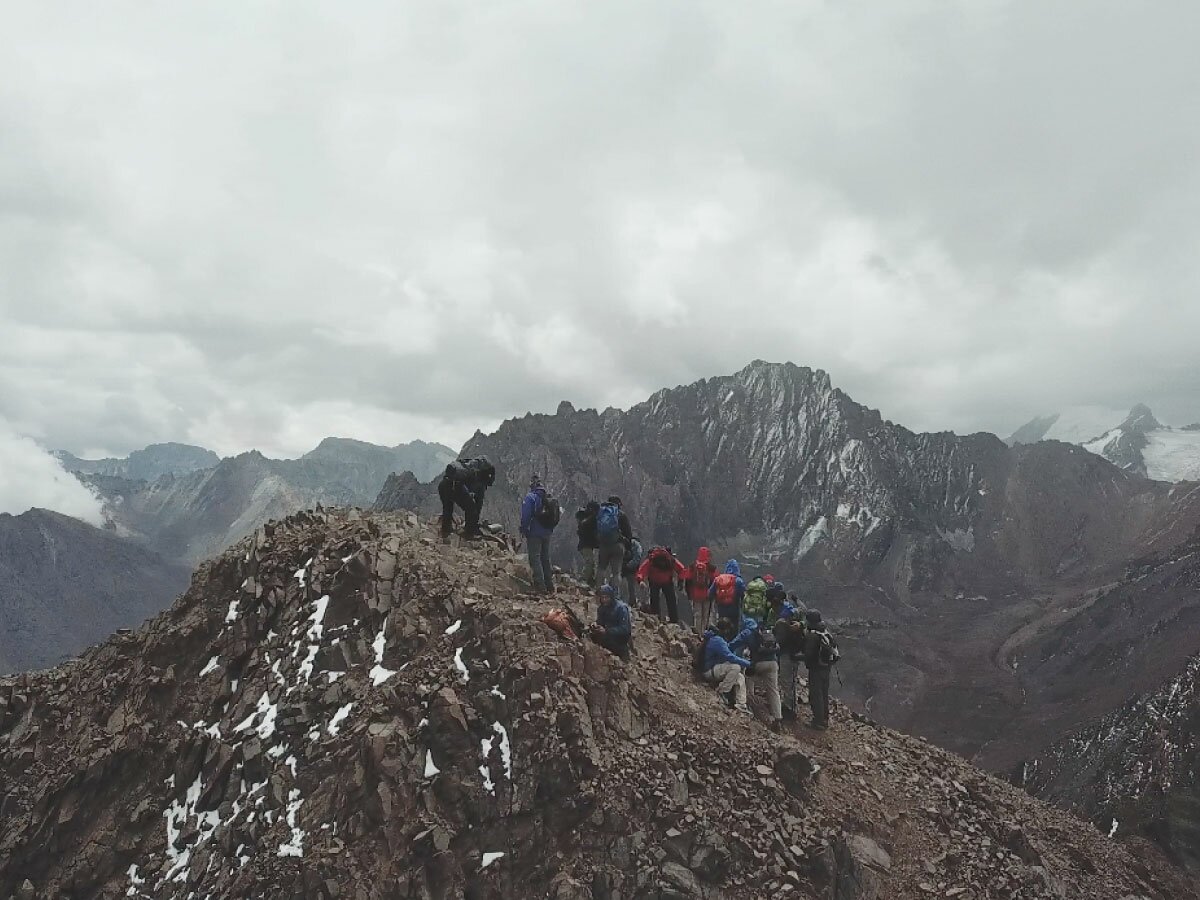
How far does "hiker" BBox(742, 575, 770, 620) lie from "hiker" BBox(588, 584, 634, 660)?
6.94 m

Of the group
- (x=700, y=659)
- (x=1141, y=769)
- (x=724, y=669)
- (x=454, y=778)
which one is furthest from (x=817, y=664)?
(x=1141, y=769)

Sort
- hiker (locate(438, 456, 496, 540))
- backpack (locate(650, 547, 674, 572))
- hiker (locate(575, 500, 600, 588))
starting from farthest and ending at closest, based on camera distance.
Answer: backpack (locate(650, 547, 674, 572))
hiker (locate(438, 456, 496, 540))
hiker (locate(575, 500, 600, 588))

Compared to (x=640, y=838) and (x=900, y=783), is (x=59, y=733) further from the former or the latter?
(x=900, y=783)

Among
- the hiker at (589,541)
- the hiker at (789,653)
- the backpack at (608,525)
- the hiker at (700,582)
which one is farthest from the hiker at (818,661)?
the hiker at (589,541)

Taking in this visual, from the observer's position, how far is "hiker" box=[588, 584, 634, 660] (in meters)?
19.6

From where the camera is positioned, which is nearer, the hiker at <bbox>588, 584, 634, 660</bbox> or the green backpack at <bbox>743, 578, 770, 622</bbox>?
A: the hiker at <bbox>588, 584, 634, 660</bbox>

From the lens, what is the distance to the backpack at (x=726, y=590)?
24562 millimetres

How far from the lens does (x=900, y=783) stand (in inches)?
762

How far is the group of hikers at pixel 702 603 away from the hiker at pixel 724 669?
0.10 feet

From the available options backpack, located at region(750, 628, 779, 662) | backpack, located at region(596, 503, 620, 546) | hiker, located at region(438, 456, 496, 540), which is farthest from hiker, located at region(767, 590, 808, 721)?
hiker, located at region(438, 456, 496, 540)

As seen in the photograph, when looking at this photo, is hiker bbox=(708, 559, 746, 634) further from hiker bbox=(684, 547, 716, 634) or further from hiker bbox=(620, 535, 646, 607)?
hiker bbox=(620, 535, 646, 607)

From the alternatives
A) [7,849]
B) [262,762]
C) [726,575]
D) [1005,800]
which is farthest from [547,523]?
[7,849]

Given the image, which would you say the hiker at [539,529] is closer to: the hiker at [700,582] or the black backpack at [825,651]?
the hiker at [700,582]

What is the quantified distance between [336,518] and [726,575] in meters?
15.9
